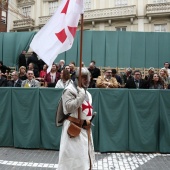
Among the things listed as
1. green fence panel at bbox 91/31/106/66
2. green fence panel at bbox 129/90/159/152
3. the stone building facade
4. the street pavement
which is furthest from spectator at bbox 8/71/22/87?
the stone building facade

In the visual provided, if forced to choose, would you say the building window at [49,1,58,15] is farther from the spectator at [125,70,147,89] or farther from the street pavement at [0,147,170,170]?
the street pavement at [0,147,170,170]

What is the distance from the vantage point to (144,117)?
309 inches

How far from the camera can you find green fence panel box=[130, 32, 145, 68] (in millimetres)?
16688

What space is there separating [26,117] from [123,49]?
9.94 meters

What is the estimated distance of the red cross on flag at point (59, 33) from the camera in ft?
15.0

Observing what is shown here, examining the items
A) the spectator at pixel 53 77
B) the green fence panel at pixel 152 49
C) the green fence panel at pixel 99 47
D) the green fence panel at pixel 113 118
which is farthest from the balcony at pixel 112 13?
the green fence panel at pixel 113 118

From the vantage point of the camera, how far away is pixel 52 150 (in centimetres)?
804

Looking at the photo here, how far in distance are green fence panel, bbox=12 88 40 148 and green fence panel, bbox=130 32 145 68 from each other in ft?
32.5

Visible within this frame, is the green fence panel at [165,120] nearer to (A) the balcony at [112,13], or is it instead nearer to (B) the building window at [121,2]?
(A) the balcony at [112,13]

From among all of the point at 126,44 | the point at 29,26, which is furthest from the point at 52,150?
the point at 29,26

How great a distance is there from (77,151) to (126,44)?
43.0 feet

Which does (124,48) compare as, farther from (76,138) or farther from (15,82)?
(76,138)

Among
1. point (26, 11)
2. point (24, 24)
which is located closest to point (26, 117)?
point (24, 24)

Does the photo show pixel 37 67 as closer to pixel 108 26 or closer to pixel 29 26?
pixel 108 26
